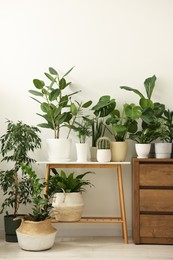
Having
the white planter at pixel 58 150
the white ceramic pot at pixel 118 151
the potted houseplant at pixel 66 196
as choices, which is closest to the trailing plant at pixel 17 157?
the white planter at pixel 58 150

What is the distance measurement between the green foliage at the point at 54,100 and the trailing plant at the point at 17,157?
0.17m

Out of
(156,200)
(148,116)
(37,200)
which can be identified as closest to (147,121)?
(148,116)

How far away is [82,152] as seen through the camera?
13.4 ft

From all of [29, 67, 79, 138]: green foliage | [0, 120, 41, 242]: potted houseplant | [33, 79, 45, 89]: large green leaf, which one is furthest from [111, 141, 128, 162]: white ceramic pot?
[33, 79, 45, 89]: large green leaf

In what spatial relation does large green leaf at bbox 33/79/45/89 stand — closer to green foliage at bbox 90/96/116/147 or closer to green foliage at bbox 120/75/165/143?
green foliage at bbox 90/96/116/147

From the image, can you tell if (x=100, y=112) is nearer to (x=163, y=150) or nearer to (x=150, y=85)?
(x=150, y=85)

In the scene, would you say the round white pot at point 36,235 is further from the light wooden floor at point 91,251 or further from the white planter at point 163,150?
the white planter at point 163,150

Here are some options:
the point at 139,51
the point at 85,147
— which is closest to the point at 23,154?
the point at 85,147

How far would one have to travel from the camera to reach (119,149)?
4133 mm

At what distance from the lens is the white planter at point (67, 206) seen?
3.97 metres

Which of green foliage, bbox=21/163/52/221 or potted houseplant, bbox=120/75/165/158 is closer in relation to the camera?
green foliage, bbox=21/163/52/221

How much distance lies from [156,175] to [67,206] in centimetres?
82

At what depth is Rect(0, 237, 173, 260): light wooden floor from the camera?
139 inches

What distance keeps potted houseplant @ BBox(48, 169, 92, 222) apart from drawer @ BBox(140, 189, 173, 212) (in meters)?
0.54
